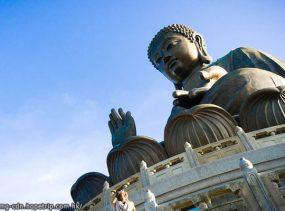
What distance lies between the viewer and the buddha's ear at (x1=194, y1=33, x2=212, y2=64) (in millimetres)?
16078

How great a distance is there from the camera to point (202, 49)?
55.3ft

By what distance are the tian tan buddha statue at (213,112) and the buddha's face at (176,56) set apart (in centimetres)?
90

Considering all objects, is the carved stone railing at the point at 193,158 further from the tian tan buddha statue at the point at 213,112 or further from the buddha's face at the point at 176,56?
the buddha's face at the point at 176,56

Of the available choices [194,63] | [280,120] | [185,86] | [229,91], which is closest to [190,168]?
[280,120]

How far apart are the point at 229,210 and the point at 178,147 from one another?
152 inches

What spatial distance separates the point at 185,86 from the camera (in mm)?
15242

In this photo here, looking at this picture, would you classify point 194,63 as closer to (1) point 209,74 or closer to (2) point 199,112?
(1) point 209,74

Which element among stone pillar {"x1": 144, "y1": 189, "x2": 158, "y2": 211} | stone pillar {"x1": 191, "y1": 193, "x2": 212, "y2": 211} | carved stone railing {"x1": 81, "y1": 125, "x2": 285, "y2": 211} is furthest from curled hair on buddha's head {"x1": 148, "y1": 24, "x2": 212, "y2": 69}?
stone pillar {"x1": 144, "y1": 189, "x2": 158, "y2": 211}

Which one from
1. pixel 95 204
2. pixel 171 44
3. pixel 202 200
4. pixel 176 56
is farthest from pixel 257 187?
pixel 171 44

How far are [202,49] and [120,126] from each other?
8588 mm

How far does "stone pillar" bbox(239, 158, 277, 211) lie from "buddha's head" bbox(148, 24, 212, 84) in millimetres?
11410

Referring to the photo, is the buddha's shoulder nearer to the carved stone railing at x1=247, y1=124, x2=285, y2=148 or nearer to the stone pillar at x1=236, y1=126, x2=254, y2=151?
the carved stone railing at x1=247, y1=124, x2=285, y2=148

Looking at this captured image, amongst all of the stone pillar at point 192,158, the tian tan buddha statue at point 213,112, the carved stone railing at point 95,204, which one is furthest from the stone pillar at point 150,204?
the tian tan buddha statue at point 213,112

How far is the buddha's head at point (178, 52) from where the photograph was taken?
1574cm
